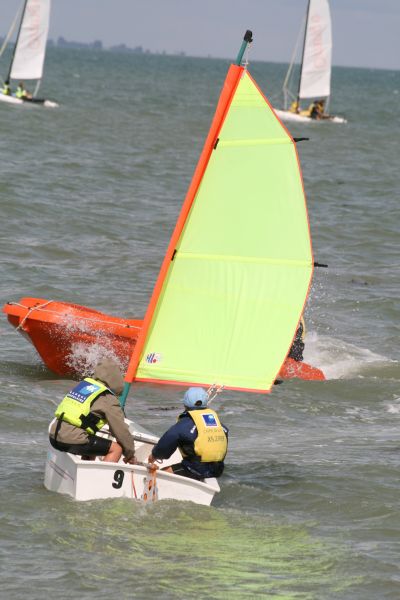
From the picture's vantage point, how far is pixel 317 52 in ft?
172

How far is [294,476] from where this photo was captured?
35.3ft

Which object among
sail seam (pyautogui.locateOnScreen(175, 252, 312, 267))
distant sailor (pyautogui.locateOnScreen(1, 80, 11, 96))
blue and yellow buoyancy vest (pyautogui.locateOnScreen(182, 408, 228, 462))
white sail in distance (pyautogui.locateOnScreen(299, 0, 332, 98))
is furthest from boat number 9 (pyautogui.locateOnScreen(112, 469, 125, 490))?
white sail in distance (pyautogui.locateOnScreen(299, 0, 332, 98))

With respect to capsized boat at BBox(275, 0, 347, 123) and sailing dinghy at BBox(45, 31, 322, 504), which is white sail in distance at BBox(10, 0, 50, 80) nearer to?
capsized boat at BBox(275, 0, 347, 123)

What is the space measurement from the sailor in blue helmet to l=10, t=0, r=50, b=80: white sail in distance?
1677 inches

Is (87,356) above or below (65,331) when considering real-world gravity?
below

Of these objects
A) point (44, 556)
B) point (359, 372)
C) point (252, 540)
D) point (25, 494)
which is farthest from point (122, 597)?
point (359, 372)

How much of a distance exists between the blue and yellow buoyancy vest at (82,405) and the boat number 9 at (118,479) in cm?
44

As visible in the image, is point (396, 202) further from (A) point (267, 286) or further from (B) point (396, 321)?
(A) point (267, 286)

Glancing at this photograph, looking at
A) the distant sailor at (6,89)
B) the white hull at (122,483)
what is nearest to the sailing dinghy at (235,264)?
the white hull at (122,483)

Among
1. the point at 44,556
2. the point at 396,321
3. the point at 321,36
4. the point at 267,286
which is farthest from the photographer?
the point at 321,36

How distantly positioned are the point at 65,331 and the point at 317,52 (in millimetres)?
40889

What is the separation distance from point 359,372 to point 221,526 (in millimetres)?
6284

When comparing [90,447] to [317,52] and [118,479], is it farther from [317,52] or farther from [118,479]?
[317,52]

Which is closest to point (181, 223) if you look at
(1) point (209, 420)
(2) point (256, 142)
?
(2) point (256, 142)
